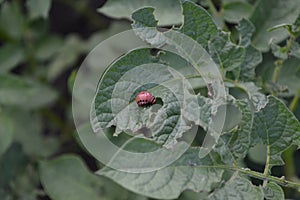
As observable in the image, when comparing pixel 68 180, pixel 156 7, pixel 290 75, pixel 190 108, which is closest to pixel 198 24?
pixel 190 108

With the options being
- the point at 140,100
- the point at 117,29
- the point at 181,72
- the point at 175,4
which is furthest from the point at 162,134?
the point at 117,29

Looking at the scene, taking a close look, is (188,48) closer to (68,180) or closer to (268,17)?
(268,17)

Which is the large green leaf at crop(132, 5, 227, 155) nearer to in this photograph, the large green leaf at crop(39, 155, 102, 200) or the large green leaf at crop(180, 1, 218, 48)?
the large green leaf at crop(180, 1, 218, 48)

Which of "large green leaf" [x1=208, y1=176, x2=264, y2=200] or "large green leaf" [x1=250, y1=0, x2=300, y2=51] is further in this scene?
"large green leaf" [x1=250, y1=0, x2=300, y2=51]

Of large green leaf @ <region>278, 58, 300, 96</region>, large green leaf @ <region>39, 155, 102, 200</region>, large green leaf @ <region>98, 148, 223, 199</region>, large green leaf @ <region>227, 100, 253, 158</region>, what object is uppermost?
large green leaf @ <region>227, 100, 253, 158</region>

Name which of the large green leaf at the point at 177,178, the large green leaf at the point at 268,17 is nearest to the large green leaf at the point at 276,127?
the large green leaf at the point at 177,178

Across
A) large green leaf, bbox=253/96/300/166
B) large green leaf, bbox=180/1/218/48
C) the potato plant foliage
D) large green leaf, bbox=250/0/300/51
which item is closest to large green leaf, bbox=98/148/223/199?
the potato plant foliage

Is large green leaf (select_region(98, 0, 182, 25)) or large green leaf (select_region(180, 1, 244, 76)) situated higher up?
large green leaf (select_region(180, 1, 244, 76))
